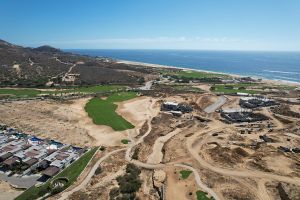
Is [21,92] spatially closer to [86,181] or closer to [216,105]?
[216,105]

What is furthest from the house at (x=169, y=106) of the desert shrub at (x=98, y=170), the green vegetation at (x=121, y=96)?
the desert shrub at (x=98, y=170)

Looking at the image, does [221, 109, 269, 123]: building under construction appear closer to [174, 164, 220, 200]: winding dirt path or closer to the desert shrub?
[174, 164, 220, 200]: winding dirt path

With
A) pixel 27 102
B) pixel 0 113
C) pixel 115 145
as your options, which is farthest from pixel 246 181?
pixel 27 102

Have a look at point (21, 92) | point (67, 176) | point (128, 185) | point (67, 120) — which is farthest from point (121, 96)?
point (128, 185)

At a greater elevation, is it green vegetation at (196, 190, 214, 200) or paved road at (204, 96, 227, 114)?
green vegetation at (196, 190, 214, 200)

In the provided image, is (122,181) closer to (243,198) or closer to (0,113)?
(243,198)

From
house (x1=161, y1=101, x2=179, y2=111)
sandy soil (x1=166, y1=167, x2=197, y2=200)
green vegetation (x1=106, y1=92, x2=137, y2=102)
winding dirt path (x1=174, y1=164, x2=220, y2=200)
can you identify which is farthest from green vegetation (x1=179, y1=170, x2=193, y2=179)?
green vegetation (x1=106, y1=92, x2=137, y2=102)
